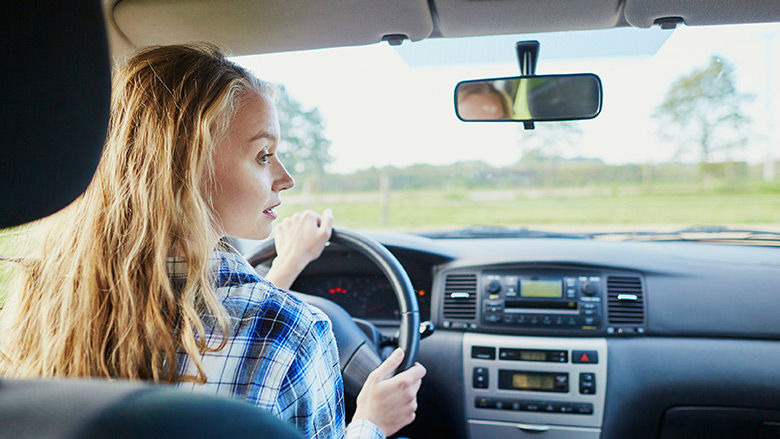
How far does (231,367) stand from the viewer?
119cm

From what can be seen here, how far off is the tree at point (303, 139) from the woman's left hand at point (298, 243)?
1.42 m

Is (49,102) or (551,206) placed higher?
(49,102)

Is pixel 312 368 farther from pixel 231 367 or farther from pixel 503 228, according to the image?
pixel 503 228

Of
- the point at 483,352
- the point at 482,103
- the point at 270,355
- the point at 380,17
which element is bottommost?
the point at 483,352

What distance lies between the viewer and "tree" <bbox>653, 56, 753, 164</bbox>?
5.20 meters

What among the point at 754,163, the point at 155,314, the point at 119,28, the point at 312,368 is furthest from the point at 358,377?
the point at 754,163

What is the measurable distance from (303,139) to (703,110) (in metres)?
3.79

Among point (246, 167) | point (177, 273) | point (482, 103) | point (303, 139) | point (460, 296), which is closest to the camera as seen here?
point (177, 273)

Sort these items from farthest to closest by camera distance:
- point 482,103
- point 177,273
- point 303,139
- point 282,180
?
1. point 303,139
2. point 482,103
3. point 282,180
4. point 177,273

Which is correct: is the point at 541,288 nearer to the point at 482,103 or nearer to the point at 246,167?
the point at 482,103

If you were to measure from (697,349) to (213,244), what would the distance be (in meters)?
2.55

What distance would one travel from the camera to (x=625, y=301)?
3094mm

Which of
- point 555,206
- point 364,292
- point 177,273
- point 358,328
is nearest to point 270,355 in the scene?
point 177,273

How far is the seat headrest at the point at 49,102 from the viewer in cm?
85
